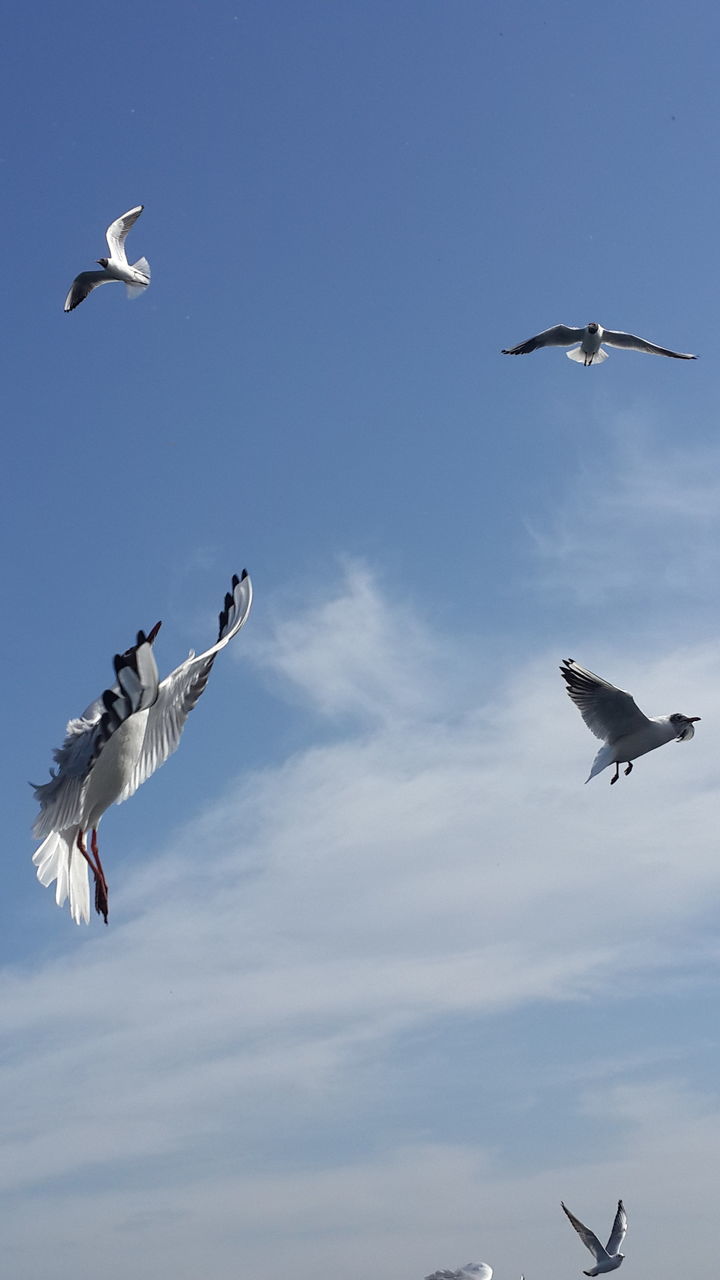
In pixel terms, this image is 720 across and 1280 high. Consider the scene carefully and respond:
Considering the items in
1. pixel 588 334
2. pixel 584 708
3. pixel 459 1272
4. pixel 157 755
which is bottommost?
pixel 459 1272

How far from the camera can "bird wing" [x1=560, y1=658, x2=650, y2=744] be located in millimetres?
21297

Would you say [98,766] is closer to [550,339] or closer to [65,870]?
[65,870]

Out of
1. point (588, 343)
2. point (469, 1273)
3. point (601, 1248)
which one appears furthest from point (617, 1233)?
point (588, 343)

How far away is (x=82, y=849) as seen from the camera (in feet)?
61.6

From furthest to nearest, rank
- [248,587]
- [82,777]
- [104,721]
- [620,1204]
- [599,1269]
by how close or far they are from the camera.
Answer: [620,1204] → [599,1269] → [248,587] → [82,777] → [104,721]

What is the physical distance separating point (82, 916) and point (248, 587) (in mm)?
5080

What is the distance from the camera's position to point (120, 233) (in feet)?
74.8

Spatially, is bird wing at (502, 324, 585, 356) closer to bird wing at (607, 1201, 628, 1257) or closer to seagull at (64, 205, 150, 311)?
seagull at (64, 205, 150, 311)

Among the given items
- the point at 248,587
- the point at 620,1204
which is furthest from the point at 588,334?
the point at 620,1204

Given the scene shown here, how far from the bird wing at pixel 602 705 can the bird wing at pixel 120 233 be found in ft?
32.2

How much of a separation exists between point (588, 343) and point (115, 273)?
850cm

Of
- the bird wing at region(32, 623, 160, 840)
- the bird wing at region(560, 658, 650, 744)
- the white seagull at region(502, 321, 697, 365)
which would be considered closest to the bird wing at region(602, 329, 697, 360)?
the white seagull at region(502, 321, 697, 365)

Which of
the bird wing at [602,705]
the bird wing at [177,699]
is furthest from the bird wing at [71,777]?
the bird wing at [602,705]

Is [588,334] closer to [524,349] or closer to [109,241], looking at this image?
[524,349]
